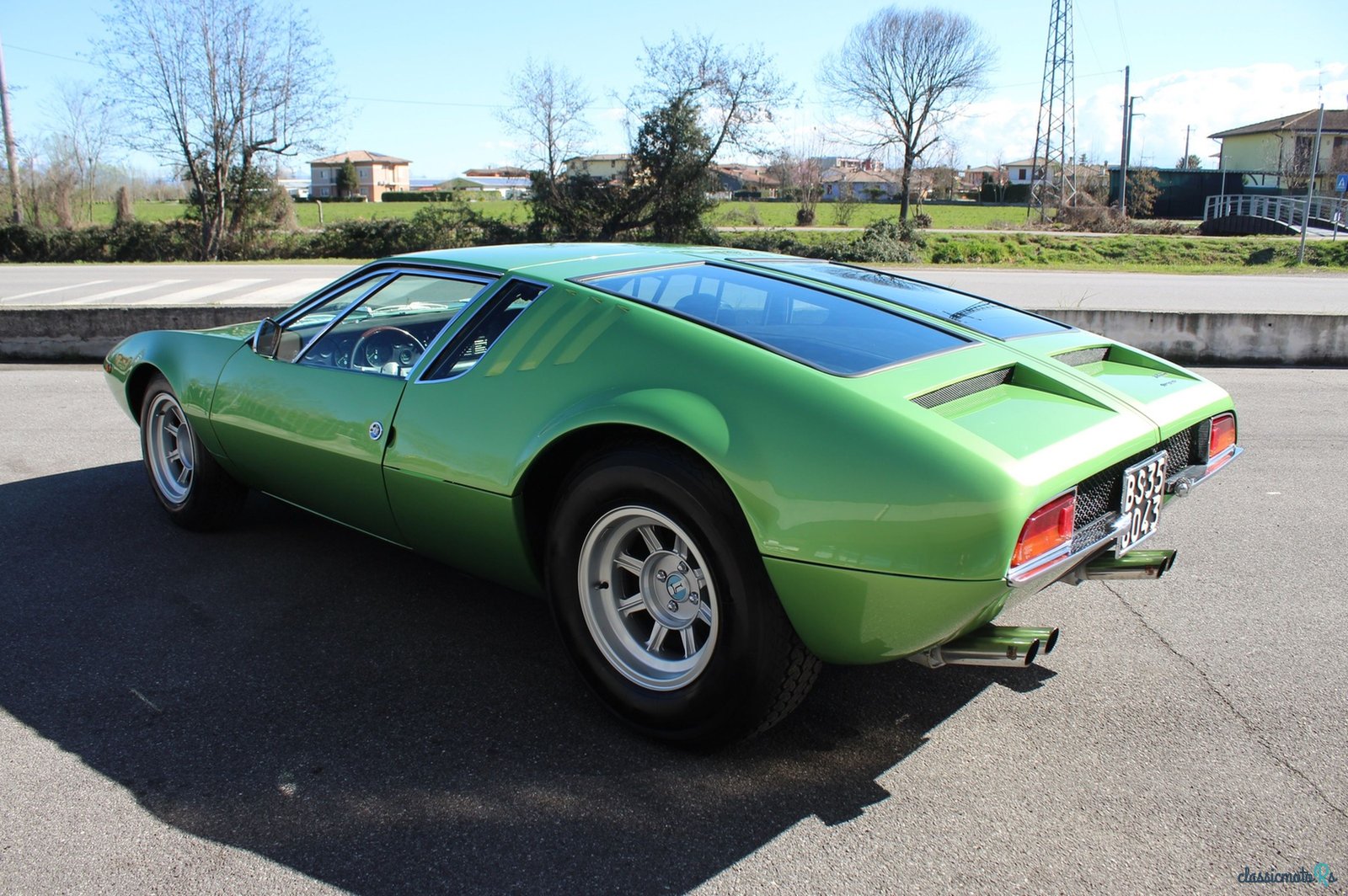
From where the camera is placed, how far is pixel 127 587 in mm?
3635

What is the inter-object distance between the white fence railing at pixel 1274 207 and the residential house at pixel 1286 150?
3305mm

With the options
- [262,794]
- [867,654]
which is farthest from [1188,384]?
[262,794]

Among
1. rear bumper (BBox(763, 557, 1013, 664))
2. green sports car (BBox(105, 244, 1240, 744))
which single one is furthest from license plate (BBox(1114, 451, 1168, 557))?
rear bumper (BBox(763, 557, 1013, 664))

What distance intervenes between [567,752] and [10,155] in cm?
3042

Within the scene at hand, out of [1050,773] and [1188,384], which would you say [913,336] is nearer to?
[1188,384]

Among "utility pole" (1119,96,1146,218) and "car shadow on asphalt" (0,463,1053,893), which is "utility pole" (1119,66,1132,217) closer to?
"utility pole" (1119,96,1146,218)

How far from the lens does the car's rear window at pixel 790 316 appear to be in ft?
8.45

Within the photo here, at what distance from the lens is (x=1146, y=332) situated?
30.8 ft

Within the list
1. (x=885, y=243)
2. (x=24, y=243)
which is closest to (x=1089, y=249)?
(x=885, y=243)

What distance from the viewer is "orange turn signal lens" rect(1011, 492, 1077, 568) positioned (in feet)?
6.95

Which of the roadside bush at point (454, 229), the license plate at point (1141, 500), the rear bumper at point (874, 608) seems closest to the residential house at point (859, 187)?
the roadside bush at point (454, 229)

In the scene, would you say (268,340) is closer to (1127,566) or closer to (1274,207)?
(1127,566)

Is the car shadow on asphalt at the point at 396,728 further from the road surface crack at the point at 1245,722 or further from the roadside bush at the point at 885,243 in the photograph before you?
the roadside bush at the point at 885,243

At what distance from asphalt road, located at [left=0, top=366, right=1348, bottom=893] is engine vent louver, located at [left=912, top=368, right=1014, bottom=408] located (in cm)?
92
